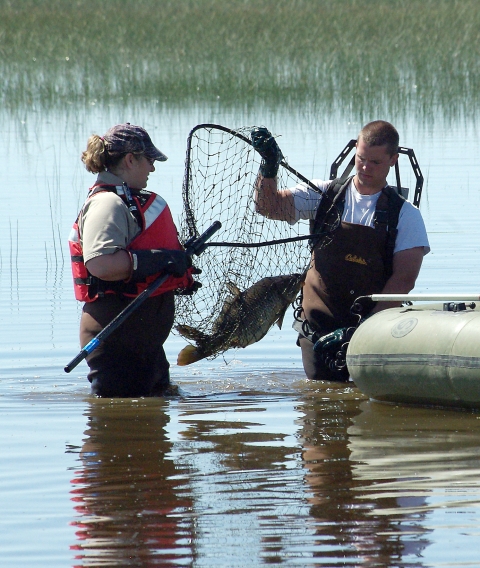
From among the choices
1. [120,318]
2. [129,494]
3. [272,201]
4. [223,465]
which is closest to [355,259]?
[272,201]

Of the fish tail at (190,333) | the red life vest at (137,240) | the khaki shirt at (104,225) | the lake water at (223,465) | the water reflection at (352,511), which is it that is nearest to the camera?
the water reflection at (352,511)

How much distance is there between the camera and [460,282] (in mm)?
9523

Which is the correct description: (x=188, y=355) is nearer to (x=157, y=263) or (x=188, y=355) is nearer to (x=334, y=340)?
(x=334, y=340)

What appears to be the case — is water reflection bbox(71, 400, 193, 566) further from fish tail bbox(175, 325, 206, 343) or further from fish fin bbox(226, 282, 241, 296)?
fish fin bbox(226, 282, 241, 296)

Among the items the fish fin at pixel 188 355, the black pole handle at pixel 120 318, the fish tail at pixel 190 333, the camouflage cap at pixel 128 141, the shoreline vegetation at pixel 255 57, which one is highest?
the shoreline vegetation at pixel 255 57

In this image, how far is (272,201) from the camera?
6.88 metres

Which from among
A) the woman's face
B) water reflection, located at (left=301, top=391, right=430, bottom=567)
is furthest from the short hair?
water reflection, located at (left=301, top=391, right=430, bottom=567)

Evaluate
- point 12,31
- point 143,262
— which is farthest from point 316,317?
point 12,31

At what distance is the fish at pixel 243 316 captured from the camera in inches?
267

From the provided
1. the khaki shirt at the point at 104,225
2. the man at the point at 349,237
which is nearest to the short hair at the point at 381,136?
the man at the point at 349,237

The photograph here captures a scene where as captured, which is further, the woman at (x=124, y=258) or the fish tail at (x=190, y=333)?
the fish tail at (x=190, y=333)

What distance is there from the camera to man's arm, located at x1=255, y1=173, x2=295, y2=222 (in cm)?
680

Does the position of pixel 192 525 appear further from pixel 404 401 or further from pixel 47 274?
pixel 47 274

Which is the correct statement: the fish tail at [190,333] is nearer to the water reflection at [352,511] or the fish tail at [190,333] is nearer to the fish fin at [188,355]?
the fish fin at [188,355]
